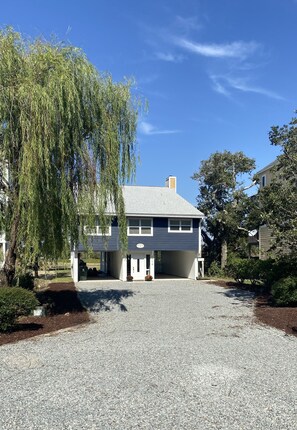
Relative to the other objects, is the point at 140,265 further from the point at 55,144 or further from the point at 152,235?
the point at 55,144

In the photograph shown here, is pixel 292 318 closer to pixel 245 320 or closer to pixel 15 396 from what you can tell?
pixel 245 320

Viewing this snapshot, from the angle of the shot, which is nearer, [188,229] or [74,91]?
[74,91]

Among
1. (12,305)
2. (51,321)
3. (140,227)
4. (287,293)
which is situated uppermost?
(140,227)

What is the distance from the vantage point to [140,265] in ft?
96.1

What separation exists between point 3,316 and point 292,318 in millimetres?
8359

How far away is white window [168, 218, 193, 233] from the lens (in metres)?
29.4

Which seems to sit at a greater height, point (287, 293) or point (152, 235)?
point (152, 235)

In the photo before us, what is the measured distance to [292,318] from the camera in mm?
12211

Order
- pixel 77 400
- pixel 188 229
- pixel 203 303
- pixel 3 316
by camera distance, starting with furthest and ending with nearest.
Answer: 1. pixel 188 229
2. pixel 203 303
3. pixel 3 316
4. pixel 77 400

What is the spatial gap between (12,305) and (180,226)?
2063 centimetres

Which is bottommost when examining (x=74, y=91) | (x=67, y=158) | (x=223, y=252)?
(x=223, y=252)

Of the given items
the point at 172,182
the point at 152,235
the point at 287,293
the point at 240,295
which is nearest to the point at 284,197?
the point at 287,293

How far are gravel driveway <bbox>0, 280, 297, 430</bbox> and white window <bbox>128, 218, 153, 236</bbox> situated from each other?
16538 mm

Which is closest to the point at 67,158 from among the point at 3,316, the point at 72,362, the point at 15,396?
the point at 3,316
